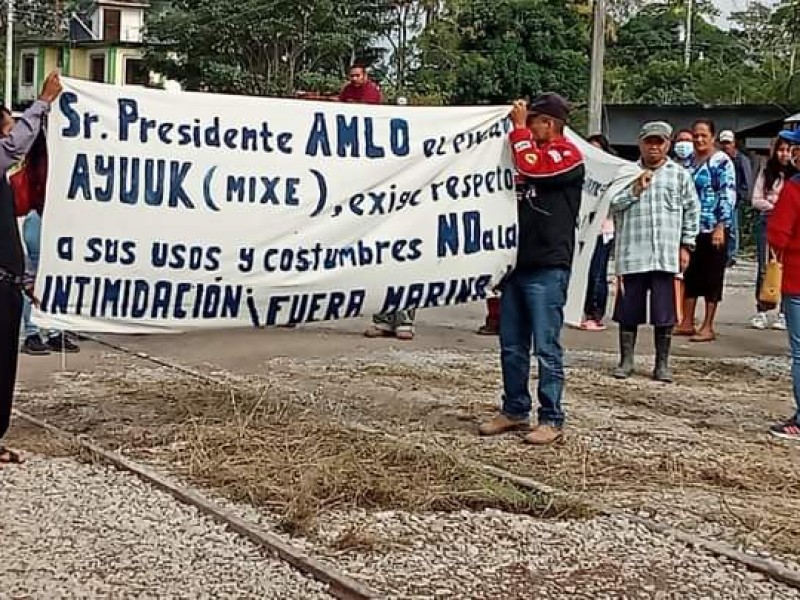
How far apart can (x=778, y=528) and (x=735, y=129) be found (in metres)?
23.3

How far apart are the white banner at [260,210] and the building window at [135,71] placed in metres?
37.9

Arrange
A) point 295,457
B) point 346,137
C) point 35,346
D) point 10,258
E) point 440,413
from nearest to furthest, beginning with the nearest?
1. point 10,258
2. point 295,457
3. point 346,137
4. point 440,413
5. point 35,346

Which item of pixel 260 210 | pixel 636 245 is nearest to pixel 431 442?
pixel 260 210

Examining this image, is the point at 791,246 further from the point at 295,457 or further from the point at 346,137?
the point at 295,457

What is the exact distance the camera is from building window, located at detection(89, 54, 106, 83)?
69.6 metres

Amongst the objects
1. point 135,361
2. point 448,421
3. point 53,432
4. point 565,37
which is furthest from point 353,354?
point 565,37

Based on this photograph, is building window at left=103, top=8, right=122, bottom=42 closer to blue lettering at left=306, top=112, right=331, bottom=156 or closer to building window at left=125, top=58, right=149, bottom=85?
building window at left=125, top=58, right=149, bottom=85

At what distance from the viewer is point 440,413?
28.0 ft

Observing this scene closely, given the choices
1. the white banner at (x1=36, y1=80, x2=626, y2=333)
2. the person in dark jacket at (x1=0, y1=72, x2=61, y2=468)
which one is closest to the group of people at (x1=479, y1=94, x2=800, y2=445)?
the white banner at (x1=36, y1=80, x2=626, y2=333)

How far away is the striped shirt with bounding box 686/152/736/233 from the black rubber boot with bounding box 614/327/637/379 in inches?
86.5

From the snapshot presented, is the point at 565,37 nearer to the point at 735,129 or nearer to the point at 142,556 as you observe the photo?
the point at 735,129

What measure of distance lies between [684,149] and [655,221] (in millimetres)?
2548

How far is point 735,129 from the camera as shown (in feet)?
92.7

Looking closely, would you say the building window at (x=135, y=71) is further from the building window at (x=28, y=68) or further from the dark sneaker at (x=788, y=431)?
the dark sneaker at (x=788, y=431)
